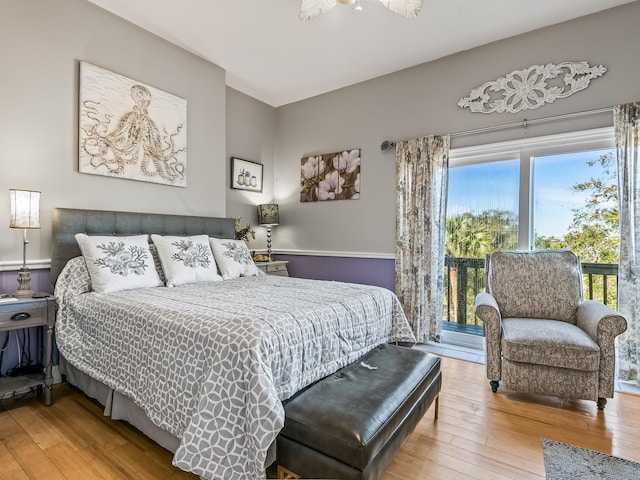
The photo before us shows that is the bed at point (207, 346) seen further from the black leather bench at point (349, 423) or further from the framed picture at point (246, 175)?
the framed picture at point (246, 175)

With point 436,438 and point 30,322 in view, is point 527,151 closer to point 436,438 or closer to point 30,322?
point 436,438

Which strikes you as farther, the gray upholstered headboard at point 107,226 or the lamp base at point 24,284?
the gray upholstered headboard at point 107,226

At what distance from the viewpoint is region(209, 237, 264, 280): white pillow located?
10.4 ft

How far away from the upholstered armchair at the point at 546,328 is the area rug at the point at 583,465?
54 cm

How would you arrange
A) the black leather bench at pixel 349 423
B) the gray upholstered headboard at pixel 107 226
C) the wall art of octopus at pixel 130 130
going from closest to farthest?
1. the black leather bench at pixel 349 423
2. the gray upholstered headboard at pixel 107 226
3. the wall art of octopus at pixel 130 130

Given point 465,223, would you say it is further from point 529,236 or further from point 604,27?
point 604,27

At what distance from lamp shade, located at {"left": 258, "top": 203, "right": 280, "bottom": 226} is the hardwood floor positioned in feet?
8.82

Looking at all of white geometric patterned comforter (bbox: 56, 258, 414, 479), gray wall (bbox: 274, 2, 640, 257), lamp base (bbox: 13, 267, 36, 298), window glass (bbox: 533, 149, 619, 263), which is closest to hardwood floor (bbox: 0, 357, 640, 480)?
white geometric patterned comforter (bbox: 56, 258, 414, 479)

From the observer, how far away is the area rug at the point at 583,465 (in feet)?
5.40

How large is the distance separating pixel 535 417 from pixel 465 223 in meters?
1.99

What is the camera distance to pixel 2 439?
75.3 inches

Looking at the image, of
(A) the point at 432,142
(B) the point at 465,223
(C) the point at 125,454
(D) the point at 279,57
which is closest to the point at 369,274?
(B) the point at 465,223

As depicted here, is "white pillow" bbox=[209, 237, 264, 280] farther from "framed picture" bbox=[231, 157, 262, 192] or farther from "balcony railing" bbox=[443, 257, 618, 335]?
"balcony railing" bbox=[443, 257, 618, 335]

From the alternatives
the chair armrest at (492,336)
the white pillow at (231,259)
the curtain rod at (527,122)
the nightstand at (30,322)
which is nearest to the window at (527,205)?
the curtain rod at (527,122)
